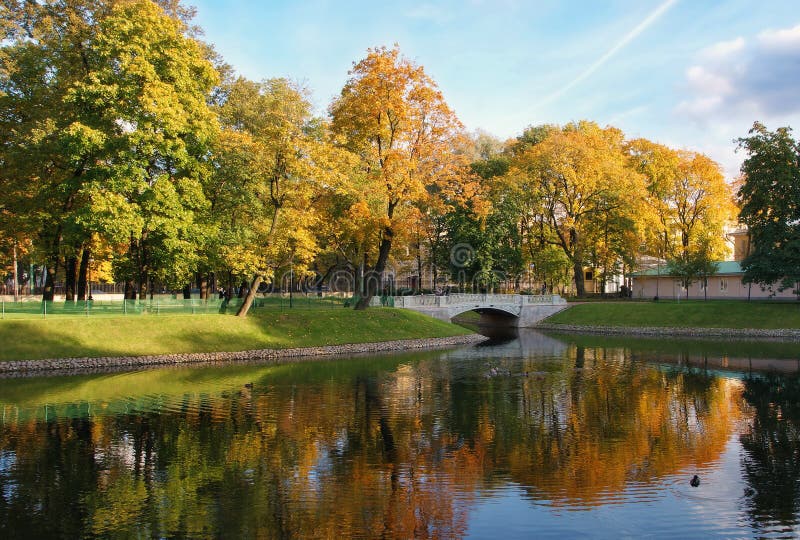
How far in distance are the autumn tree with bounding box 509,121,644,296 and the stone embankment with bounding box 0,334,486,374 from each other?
29340 mm

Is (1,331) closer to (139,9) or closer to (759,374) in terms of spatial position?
(139,9)

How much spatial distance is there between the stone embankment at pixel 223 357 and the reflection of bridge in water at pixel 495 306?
296 inches

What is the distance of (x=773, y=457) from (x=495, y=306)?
159 feet

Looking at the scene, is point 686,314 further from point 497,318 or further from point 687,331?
point 497,318

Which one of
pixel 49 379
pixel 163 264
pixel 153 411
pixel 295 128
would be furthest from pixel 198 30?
pixel 153 411

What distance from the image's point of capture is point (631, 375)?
32156 millimetres

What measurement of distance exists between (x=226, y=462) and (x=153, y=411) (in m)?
7.91

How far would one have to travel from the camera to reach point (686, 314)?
196ft

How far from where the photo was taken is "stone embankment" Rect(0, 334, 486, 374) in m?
32.7

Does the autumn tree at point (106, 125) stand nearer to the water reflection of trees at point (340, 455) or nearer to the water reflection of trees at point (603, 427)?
the water reflection of trees at point (340, 455)

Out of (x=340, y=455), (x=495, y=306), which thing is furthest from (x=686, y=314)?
(x=340, y=455)

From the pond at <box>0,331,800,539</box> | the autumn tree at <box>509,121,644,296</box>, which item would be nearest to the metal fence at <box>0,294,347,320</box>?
the pond at <box>0,331,800,539</box>

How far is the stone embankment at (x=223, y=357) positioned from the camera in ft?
107

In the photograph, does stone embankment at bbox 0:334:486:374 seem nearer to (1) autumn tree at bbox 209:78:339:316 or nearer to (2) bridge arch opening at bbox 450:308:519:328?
(1) autumn tree at bbox 209:78:339:316
